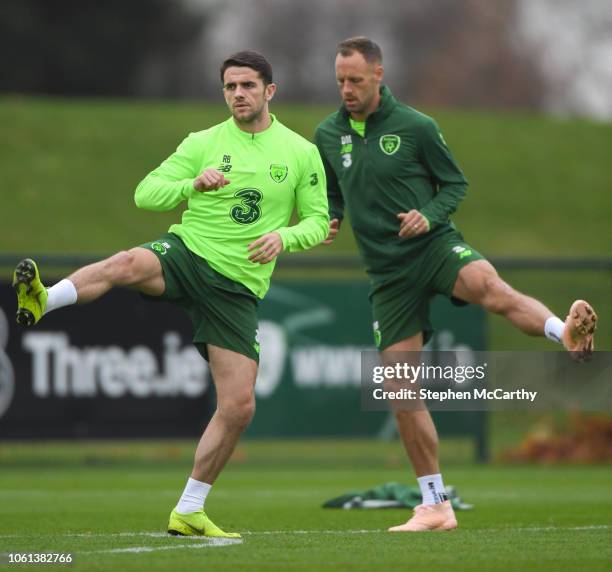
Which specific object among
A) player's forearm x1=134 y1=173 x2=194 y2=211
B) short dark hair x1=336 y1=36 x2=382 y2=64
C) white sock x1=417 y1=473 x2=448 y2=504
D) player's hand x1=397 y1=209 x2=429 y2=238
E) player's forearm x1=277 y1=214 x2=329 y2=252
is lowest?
white sock x1=417 y1=473 x2=448 y2=504

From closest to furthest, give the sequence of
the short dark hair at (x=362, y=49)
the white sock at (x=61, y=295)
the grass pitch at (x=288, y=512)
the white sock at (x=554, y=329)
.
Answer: the grass pitch at (x=288, y=512)
the white sock at (x=61, y=295)
the white sock at (x=554, y=329)
the short dark hair at (x=362, y=49)

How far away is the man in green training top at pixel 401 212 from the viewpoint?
8219 millimetres

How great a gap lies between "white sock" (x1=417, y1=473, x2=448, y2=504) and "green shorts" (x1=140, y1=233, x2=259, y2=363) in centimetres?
162

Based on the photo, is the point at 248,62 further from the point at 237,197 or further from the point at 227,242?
the point at 227,242

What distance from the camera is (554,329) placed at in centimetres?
766

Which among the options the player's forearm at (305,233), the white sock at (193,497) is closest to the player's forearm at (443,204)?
the player's forearm at (305,233)

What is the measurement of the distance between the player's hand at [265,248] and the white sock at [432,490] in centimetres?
204

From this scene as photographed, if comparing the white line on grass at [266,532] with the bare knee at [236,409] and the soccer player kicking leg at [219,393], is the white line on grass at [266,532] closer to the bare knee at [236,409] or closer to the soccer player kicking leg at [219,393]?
the soccer player kicking leg at [219,393]

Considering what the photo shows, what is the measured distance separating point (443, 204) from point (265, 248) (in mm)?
1621

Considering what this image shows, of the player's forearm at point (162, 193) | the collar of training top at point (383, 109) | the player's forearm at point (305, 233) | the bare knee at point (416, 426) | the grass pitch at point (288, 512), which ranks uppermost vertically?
the collar of training top at point (383, 109)

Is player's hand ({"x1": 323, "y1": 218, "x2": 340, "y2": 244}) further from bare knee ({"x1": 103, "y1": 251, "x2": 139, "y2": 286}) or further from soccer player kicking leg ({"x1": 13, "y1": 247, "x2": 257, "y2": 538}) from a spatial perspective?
bare knee ({"x1": 103, "y1": 251, "x2": 139, "y2": 286})

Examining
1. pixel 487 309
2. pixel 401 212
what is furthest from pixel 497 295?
pixel 401 212

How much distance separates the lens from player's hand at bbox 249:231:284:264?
7.11 meters

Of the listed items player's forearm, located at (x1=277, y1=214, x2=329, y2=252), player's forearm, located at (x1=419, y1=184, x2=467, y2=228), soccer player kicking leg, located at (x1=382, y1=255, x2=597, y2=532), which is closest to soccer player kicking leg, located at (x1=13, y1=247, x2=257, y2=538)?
player's forearm, located at (x1=277, y1=214, x2=329, y2=252)
